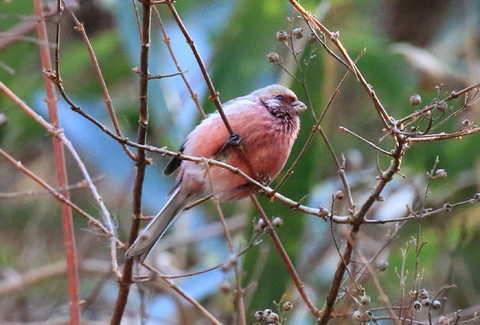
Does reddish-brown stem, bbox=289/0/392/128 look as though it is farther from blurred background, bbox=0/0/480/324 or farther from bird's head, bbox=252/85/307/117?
blurred background, bbox=0/0/480/324

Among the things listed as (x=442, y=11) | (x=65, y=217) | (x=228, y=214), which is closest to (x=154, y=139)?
(x=228, y=214)

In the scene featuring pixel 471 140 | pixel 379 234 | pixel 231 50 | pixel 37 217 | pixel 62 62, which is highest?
pixel 62 62

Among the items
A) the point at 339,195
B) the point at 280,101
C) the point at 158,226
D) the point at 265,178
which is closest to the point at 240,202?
the point at 280,101

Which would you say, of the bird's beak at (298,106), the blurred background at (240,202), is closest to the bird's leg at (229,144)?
the bird's beak at (298,106)

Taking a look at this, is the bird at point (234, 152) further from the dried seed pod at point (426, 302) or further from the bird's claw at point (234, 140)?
the dried seed pod at point (426, 302)

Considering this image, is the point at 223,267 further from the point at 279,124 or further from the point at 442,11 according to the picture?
the point at 442,11

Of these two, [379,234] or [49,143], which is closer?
[379,234]

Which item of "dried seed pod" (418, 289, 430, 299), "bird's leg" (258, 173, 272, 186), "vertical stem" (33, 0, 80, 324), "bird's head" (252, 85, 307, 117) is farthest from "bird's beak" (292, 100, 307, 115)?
"dried seed pod" (418, 289, 430, 299)

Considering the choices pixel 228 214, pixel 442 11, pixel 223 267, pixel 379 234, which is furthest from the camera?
pixel 442 11

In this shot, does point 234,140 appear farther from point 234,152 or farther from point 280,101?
point 280,101
